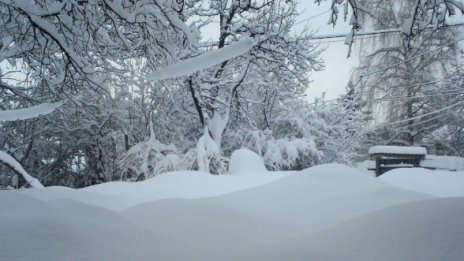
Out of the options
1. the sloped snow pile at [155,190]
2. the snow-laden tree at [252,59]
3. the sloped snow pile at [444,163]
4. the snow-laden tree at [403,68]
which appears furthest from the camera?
the snow-laden tree at [252,59]

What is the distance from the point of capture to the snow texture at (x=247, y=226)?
4.63 feet

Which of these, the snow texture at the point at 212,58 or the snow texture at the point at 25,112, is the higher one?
the snow texture at the point at 212,58

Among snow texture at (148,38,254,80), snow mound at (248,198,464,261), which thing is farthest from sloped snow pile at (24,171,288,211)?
snow mound at (248,198,464,261)

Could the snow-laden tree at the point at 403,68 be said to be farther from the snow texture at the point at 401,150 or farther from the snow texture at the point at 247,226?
the snow texture at the point at 247,226

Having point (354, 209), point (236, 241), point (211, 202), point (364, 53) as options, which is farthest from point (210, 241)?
point (364, 53)

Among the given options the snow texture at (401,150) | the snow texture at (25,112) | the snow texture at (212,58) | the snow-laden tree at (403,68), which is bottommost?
the snow texture at (401,150)

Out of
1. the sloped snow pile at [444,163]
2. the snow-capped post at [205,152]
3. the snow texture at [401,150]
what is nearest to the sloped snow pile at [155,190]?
the snow-capped post at [205,152]

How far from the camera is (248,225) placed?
205 centimetres

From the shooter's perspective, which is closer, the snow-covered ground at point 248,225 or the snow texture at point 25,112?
the snow-covered ground at point 248,225

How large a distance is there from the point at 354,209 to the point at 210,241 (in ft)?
3.62

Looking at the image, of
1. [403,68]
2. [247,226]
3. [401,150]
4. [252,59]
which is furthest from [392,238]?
[403,68]

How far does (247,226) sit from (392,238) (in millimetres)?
808

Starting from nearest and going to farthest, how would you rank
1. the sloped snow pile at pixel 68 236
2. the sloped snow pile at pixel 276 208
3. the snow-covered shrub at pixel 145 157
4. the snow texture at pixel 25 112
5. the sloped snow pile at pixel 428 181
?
the sloped snow pile at pixel 68 236, the sloped snow pile at pixel 276 208, the snow texture at pixel 25 112, the sloped snow pile at pixel 428 181, the snow-covered shrub at pixel 145 157

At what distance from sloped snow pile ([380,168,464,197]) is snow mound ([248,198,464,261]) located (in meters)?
1.51
